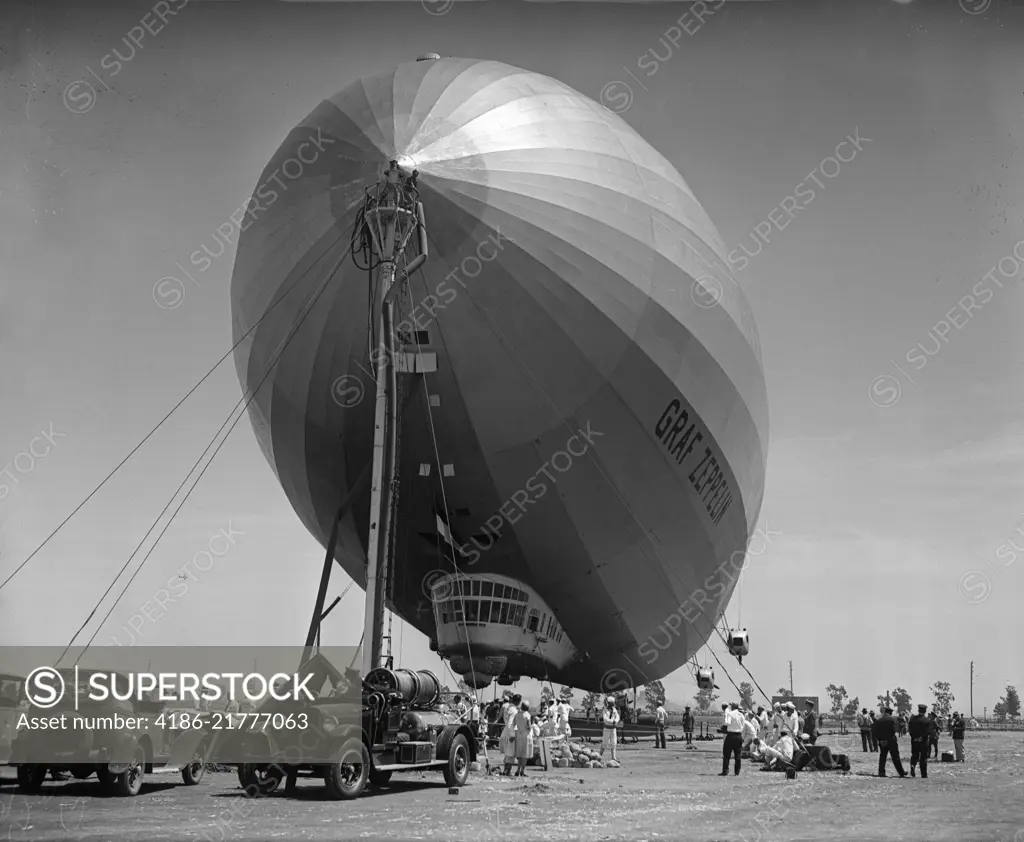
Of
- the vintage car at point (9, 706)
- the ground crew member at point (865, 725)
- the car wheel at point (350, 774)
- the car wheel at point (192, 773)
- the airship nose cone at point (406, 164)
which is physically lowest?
the ground crew member at point (865, 725)

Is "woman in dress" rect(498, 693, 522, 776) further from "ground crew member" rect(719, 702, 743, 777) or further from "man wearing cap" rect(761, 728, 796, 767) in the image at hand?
"man wearing cap" rect(761, 728, 796, 767)

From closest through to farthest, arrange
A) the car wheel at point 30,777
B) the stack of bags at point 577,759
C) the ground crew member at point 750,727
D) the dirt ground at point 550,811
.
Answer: the dirt ground at point 550,811, the car wheel at point 30,777, the stack of bags at point 577,759, the ground crew member at point 750,727

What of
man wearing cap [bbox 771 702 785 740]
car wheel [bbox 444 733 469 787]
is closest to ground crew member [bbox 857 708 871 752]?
man wearing cap [bbox 771 702 785 740]

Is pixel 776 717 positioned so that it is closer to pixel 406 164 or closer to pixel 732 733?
pixel 732 733

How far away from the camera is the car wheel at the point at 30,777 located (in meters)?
15.3

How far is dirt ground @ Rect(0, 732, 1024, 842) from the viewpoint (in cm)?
1102

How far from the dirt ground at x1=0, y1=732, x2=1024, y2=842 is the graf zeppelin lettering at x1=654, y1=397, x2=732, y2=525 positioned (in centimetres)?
665

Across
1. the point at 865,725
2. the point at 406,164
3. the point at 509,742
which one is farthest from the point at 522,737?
the point at 865,725

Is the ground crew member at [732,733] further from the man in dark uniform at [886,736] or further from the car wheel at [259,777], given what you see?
the car wheel at [259,777]

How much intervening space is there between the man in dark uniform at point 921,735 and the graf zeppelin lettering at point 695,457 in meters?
6.40

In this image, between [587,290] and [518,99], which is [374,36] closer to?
[518,99]

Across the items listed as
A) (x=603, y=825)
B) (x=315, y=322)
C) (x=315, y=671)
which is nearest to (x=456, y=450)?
(x=315, y=322)

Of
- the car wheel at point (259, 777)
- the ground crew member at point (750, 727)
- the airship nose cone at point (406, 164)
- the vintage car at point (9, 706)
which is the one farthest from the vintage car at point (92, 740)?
the ground crew member at point (750, 727)

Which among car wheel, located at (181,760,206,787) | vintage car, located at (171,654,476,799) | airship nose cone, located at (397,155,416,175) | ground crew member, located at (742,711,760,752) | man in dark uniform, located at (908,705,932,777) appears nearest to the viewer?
vintage car, located at (171,654,476,799)
